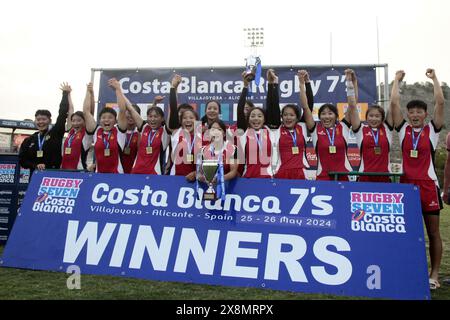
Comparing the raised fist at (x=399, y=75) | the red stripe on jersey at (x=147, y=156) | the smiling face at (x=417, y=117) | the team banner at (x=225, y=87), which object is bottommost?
the red stripe on jersey at (x=147, y=156)

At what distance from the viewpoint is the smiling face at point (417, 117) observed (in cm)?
422

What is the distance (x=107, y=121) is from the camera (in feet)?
16.5

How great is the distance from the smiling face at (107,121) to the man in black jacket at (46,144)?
0.73m

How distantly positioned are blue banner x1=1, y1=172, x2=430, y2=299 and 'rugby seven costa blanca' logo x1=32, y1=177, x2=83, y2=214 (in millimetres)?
13

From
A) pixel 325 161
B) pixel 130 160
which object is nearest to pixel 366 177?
pixel 325 161

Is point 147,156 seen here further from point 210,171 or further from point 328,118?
point 328,118

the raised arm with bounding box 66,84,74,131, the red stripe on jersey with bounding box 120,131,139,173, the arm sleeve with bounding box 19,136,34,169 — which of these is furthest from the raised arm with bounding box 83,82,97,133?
the arm sleeve with bounding box 19,136,34,169

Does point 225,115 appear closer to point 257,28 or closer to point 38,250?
point 257,28

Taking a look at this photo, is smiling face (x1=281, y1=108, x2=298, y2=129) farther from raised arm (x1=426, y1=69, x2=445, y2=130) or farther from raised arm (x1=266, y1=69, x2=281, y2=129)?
raised arm (x1=426, y1=69, x2=445, y2=130)

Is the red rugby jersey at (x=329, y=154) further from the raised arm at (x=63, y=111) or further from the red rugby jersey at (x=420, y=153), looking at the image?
the raised arm at (x=63, y=111)

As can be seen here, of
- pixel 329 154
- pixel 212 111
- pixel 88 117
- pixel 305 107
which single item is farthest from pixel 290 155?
pixel 88 117

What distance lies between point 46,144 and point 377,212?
443 centimetres

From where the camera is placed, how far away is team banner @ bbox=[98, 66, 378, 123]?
7.50m

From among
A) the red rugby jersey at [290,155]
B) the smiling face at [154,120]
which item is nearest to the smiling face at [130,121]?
the smiling face at [154,120]
